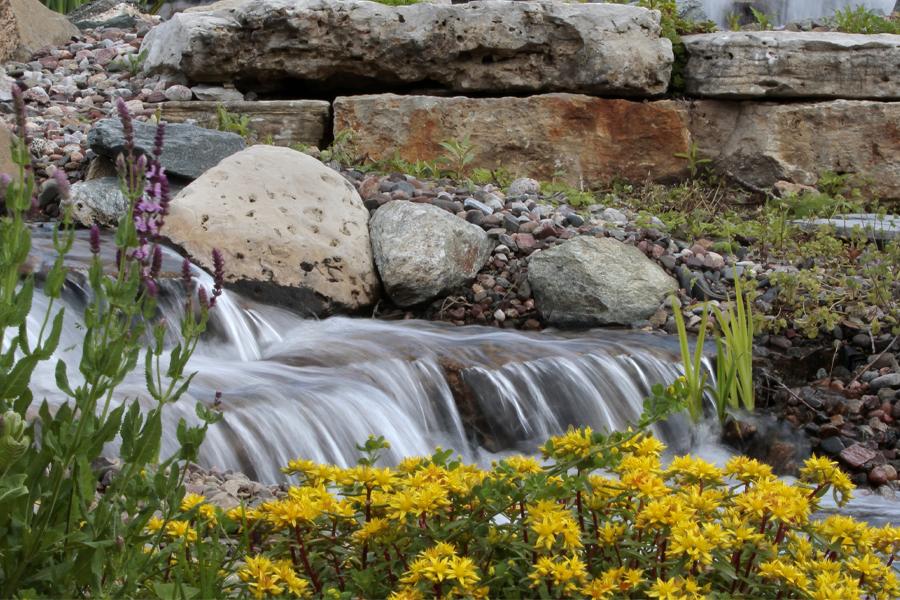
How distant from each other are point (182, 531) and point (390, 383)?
8.84ft

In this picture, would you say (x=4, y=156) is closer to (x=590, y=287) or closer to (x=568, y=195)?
(x=590, y=287)

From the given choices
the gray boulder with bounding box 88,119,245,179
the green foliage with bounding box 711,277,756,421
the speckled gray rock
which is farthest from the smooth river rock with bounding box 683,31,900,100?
the speckled gray rock

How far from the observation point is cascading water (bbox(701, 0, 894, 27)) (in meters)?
10.4

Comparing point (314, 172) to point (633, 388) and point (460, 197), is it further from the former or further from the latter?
point (633, 388)

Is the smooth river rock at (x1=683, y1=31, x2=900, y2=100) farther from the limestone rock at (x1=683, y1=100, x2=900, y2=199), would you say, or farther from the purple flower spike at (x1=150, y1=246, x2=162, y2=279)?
the purple flower spike at (x1=150, y1=246, x2=162, y2=279)

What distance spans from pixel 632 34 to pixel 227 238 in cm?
336

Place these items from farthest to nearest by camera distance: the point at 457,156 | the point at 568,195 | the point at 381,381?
the point at 457,156
the point at 568,195
the point at 381,381

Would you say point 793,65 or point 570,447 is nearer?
point 570,447

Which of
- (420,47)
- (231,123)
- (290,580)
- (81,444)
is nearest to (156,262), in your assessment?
(81,444)

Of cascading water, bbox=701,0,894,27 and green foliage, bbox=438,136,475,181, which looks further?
cascading water, bbox=701,0,894,27

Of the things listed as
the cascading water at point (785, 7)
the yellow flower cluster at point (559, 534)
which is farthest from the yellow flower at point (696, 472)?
the cascading water at point (785, 7)

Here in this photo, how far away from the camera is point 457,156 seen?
279 inches

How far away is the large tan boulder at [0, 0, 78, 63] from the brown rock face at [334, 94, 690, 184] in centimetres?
240

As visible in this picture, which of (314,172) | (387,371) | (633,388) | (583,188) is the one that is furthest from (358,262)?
(583,188)
